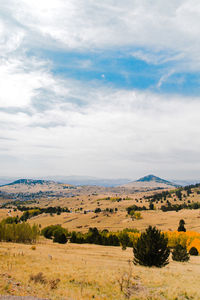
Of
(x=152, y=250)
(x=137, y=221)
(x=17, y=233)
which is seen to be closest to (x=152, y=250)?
(x=152, y=250)

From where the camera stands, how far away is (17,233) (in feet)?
244

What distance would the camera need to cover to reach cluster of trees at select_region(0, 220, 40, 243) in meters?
71.8

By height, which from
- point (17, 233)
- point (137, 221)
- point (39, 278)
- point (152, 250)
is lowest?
point (137, 221)

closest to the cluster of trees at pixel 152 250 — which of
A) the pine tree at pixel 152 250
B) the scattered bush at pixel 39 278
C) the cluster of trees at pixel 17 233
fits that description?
the pine tree at pixel 152 250

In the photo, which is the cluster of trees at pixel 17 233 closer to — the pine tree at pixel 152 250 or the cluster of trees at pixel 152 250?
the cluster of trees at pixel 152 250

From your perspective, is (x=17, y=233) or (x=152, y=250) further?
(x=17, y=233)

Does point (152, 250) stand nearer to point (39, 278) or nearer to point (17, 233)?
point (39, 278)

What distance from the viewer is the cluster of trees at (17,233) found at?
71812mm

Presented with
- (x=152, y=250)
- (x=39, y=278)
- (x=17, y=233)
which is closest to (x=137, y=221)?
(x=17, y=233)


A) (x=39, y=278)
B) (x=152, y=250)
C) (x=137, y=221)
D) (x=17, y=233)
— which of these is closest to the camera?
(x=39, y=278)

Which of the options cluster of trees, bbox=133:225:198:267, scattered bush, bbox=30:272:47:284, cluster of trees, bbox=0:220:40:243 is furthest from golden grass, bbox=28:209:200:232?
scattered bush, bbox=30:272:47:284

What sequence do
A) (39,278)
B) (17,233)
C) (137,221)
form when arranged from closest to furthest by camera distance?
(39,278) < (17,233) < (137,221)

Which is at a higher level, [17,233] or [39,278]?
[39,278]

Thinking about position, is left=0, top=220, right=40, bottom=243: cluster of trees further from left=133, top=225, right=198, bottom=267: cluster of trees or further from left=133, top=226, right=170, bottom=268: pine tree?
left=133, top=226, right=170, bottom=268: pine tree
